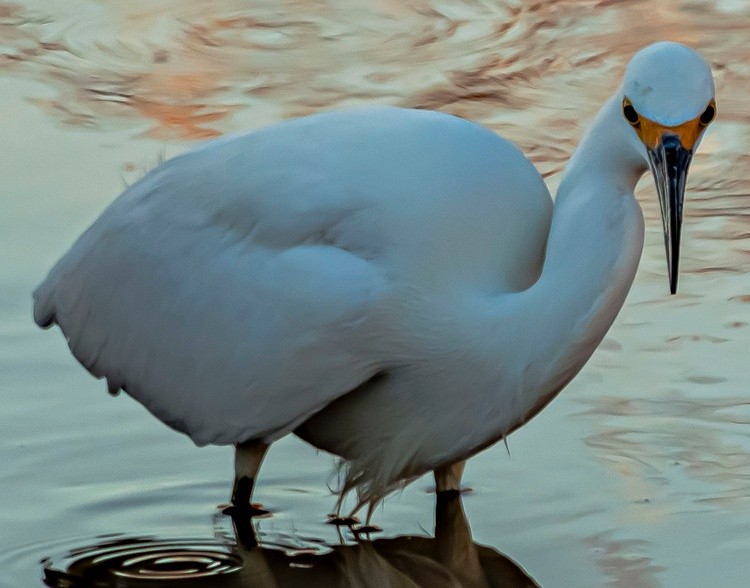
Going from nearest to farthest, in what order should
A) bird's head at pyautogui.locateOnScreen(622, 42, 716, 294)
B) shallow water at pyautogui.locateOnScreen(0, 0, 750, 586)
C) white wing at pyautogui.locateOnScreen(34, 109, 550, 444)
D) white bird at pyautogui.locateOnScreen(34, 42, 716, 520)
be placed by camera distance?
bird's head at pyautogui.locateOnScreen(622, 42, 716, 294) < white bird at pyautogui.locateOnScreen(34, 42, 716, 520) < white wing at pyautogui.locateOnScreen(34, 109, 550, 444) < shallow water at pyautogui.locateOnScreen(0, 0, 750, 586)

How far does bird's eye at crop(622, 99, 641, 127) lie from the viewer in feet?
11.0

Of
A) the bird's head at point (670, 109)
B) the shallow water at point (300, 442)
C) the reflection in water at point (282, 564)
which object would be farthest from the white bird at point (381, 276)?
the shallow water at point (300, 442)

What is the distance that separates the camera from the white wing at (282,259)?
358 centimetres

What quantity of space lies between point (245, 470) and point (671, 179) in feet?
3.95

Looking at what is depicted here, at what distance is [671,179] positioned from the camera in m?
3.33

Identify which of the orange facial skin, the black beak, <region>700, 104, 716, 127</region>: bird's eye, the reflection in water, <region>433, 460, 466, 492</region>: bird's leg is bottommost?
the reflection in water

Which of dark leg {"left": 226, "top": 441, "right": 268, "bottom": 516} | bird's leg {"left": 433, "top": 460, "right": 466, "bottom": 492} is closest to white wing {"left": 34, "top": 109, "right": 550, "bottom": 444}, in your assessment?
dark leg {"left": 226, "top": 441, "right": 268, "bottom": 516}

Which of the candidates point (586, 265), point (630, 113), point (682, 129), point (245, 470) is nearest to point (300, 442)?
point (245, 470)

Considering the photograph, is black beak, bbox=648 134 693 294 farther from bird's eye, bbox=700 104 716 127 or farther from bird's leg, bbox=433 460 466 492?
bird's leg, bbox=433 460 466 492

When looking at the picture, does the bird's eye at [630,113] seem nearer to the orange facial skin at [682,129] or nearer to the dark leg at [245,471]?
the orange facial skin at [682,129]

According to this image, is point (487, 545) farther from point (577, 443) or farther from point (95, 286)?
point (95, 286)

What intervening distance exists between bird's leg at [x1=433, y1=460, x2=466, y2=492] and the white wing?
0.50 meters

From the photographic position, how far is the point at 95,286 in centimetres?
402

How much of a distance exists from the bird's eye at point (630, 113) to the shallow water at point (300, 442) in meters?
0.95
